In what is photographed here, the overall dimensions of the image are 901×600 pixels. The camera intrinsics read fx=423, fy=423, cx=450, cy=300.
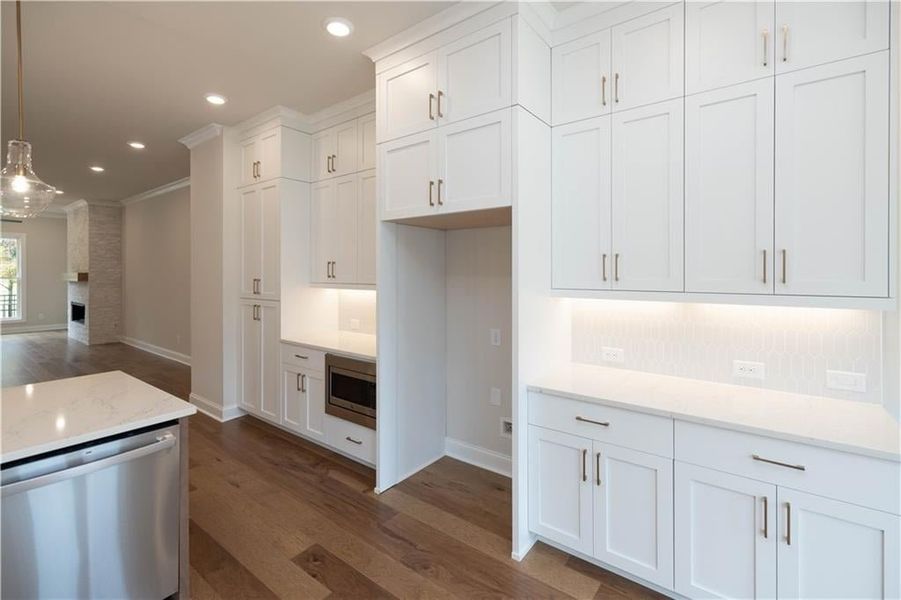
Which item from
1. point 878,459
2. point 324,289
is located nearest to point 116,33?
point 324,289

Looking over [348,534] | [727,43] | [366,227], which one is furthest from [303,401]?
[727,43]

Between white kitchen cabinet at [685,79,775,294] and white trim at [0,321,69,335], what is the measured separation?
13.6 meters

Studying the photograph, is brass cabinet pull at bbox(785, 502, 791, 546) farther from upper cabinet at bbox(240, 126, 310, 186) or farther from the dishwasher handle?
upper cabinet at bbox(240, 126, 310, 186)

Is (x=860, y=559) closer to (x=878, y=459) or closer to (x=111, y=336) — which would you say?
(x=878, y=459)

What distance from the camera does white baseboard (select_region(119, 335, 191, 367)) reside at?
23.2 ft

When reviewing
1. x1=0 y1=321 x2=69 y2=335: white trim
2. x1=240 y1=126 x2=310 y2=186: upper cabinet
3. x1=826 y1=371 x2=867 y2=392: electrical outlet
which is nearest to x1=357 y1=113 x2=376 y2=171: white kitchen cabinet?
x1=240 y1=126 x2=310 y2=186: upper cabinet

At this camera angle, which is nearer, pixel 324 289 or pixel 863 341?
pixel 863 341

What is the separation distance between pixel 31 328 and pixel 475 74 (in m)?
13.0

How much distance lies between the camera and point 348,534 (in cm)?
245

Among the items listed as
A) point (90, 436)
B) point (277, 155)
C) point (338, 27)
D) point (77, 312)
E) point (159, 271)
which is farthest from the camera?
point (77, 312)

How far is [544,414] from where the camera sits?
222 centimetres

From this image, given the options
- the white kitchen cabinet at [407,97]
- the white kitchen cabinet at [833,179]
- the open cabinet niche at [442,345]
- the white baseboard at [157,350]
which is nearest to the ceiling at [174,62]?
the white kitchen cabinet at [407,97]

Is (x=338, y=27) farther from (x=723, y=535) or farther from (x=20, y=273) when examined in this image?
(x=20, y=273)

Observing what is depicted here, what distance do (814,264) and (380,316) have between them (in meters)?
2.26
